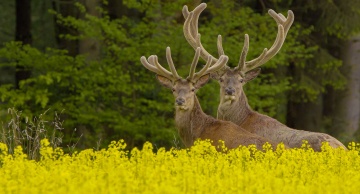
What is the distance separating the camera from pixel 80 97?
75.2 feet

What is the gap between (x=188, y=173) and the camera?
31.1ft

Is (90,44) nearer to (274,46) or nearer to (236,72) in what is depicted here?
(274,46)

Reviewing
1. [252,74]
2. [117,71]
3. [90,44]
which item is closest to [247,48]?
[252,74]

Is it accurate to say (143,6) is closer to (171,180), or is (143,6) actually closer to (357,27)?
(357,27)

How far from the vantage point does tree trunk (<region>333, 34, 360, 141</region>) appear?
1240 inches

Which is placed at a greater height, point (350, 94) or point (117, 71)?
point (117, 71)

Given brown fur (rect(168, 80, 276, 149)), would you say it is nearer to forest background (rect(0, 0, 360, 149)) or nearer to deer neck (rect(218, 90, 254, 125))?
deer neck (rect(218, 90, 254, 125))

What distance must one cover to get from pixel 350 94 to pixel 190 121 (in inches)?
685

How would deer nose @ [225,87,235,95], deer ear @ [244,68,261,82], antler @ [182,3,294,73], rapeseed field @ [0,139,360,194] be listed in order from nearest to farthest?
rapeseed field @ [0,139,360,194] < deer nose @ [225,87,235,95] < deer ear @ [244,68,261,82] < antler @ [182,3,294,73]

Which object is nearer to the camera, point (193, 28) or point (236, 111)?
point (236, 111)

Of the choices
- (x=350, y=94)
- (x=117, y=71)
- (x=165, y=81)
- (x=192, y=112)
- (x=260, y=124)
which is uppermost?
(x=165, y=81)

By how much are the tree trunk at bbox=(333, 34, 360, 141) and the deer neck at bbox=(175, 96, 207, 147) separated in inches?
637

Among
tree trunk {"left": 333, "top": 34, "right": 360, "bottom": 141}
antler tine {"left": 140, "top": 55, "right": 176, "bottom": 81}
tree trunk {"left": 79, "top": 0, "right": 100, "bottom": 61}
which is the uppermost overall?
antler tine {"left": 140, "top": 55, "right": 176, "bottom": 81}

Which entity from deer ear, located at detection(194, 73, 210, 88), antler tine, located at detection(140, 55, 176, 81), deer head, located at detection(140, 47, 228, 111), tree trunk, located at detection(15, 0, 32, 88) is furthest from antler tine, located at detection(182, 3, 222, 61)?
tree trunk, located at detection(15, 0, 32, 88)
